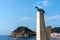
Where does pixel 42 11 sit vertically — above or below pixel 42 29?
above

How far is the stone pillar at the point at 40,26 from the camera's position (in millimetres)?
6852

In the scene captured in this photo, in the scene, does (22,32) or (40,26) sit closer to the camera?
(40,26)

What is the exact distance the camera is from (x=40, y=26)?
691 cm

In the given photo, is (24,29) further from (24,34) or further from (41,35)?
(41,35)

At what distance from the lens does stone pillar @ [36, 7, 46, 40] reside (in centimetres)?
685

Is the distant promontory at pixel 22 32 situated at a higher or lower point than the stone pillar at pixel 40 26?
higher

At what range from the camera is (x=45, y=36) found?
698cm

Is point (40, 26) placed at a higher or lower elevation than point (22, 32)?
lower

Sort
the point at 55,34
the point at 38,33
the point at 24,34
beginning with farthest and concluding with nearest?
the point at 24,34, the point at 55,34, the point at 38,33

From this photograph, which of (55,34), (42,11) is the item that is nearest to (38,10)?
(42,11)

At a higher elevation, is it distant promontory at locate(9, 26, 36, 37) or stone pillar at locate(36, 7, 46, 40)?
distant promontory at locate(9, 26, 36, 37)

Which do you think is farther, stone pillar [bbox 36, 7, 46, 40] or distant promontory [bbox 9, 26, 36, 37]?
distant promontory [bbox 9, 26, 36, 37]

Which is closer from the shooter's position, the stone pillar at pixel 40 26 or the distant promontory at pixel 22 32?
the stone pillar at pixel 40 26

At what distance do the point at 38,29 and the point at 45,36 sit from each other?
40 cm
